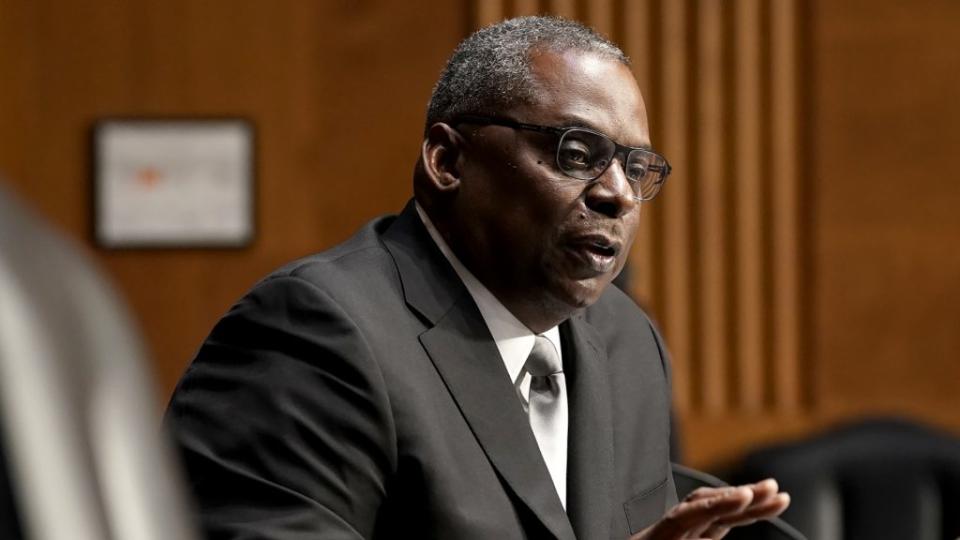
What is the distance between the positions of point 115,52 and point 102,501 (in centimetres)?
517

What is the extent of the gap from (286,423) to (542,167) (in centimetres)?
59

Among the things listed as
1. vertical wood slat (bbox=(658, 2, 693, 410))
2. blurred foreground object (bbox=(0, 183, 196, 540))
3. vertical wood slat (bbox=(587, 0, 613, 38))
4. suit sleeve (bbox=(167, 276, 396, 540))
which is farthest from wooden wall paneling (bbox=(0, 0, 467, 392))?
blurred foreground object (bbox=(0, 183, 196, 540))

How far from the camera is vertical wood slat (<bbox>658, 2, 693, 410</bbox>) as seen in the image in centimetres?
548

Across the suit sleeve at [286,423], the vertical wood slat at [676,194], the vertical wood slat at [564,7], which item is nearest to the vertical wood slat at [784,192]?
the vertical wood slat at [676,194]

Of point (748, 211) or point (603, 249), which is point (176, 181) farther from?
point (603, 249)

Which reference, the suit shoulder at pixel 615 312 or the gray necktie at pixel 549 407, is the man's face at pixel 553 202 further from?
the suit shoulder at pixel 615 312

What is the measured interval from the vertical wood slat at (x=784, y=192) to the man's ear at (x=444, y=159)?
11.4ft

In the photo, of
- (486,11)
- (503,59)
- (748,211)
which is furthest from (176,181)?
(503,59)

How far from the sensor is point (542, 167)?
2.10 meters

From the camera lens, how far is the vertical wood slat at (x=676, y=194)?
548 cm

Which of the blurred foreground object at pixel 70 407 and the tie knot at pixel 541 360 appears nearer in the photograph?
the blurred foreground object at pixel 70 407

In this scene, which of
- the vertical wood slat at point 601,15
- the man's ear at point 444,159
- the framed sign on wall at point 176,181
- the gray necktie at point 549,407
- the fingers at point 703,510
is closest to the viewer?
the fingers at point 703,510

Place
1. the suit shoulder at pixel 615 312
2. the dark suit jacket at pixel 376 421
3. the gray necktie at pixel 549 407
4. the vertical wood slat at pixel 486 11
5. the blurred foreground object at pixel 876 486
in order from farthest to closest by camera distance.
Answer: the vertical wood slat at pixel 486 11
the blurred foreground object at pixel 876 486
the suit shoulder at pixel 615 312
the gray necktie at pixel 549 407
the dark suit jacket at pixel 376 421

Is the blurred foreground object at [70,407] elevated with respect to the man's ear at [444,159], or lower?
elevated
